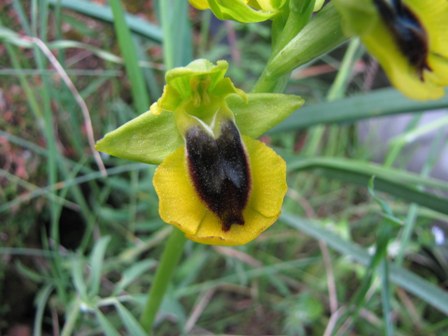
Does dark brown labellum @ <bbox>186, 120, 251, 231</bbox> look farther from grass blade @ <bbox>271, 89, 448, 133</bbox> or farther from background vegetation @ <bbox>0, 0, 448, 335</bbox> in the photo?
grass blade @ <bbox>271, 89, 448, 133</bbox>

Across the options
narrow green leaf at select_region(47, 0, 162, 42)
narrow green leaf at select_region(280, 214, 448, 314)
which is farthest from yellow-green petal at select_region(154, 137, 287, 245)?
narrow green leaf at select_region(47, 0, 162, 42)

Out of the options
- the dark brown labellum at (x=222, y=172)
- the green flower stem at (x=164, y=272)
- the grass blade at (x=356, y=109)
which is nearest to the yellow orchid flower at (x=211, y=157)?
the dark brown labellum at (x=222, y=172)

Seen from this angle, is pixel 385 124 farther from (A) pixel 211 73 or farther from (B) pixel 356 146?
(A) pixel 211 73

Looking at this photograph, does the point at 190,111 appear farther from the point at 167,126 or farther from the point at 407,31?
the point at 407,31

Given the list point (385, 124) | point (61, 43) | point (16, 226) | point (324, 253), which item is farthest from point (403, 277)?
point (385, 124)

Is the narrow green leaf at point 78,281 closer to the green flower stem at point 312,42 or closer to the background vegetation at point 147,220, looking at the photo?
the background vegetation at point 147,220

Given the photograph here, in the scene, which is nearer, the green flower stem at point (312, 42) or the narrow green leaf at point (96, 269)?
the green flower stem at point (312, 42)
